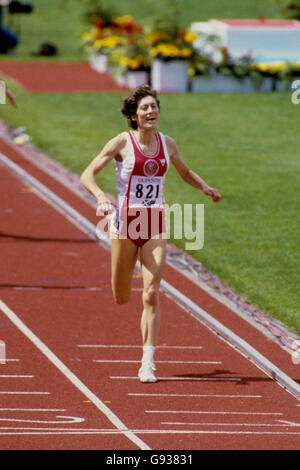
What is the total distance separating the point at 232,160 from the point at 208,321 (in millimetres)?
10395

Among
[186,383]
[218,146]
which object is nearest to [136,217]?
[186,383]

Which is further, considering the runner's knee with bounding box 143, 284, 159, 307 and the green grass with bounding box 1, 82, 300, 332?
the green grass with bounding box 1, 82, 300, 332

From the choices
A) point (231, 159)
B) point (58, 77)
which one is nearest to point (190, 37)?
point (58, 77)

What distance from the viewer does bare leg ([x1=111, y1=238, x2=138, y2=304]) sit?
10.2 meters

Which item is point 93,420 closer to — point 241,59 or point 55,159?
point 55,159

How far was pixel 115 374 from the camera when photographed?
10.2m

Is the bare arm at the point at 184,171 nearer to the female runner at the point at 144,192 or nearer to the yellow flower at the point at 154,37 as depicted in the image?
the female runner at the point at 144,192

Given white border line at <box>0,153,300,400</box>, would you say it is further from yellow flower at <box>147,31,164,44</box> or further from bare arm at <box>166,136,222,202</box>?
yellow flower at <box>147,31,164,44</box>

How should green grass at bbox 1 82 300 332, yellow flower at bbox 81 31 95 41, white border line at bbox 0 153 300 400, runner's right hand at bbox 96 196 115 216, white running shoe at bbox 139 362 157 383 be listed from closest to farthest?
1. runner's right hand at bbox 96 196 115 216
2. white running shoe at bbox 139 362 157 383
3. white border line at bbox 0 153 300 400
4. green grass at bbox 1 82 300 332
5. yellow flower at bbox 81 31 95 41

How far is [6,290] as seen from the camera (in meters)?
12.9

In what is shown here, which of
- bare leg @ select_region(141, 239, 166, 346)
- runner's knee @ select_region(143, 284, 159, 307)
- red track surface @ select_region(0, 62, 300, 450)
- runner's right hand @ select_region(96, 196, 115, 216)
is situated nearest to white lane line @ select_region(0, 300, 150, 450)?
red track surface @ select_region(0, 62, 300, 450)

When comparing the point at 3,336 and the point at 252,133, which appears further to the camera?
the point at 252,133

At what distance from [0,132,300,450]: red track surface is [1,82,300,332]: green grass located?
3.52 feet
